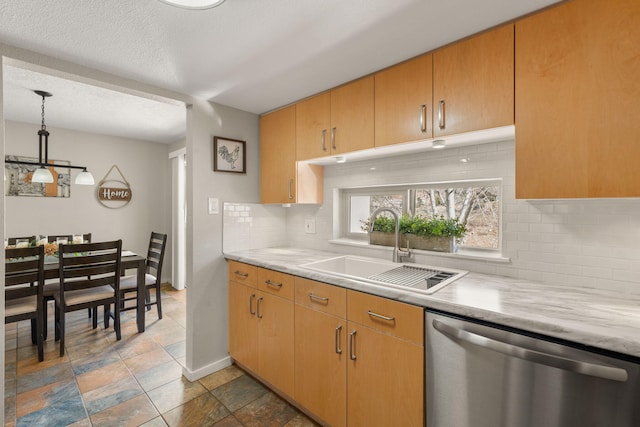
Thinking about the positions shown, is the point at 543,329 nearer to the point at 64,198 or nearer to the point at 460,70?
the point at 460,70

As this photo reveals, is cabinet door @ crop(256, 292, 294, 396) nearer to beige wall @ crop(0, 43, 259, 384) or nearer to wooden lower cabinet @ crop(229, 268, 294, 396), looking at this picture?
wooden lower cabinet @ crop(229, 268, 294, 396)

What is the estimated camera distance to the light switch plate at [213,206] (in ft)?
7.84

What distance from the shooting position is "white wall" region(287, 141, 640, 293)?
135 centimetres

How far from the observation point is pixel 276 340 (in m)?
2.01

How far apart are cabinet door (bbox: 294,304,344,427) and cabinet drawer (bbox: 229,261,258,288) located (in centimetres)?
50

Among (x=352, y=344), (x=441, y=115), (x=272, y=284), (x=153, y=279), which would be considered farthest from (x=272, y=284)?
(x=153, y=279)

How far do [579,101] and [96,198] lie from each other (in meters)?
5.17

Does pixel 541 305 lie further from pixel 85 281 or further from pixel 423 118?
pixel 85 281

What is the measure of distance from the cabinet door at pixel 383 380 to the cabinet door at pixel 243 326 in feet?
2.94

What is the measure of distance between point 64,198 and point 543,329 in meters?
5.13

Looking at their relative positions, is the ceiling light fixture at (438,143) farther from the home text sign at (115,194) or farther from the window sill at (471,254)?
the home text sign at (115,194)

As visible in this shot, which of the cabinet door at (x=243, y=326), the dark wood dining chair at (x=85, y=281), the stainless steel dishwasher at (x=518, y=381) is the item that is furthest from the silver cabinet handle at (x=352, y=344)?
the dark wood dining chair at (x=85, y=281)

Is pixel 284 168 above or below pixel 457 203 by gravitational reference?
above

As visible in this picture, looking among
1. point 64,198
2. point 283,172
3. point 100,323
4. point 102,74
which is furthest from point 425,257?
point 64,198
